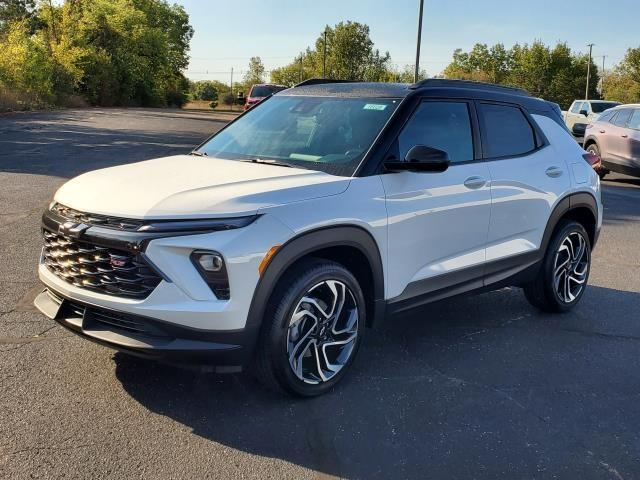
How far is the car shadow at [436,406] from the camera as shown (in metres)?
3.20

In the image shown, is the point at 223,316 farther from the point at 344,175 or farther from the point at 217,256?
the point at 344,175

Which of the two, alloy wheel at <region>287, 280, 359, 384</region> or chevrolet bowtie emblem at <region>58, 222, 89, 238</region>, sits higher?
chevrolet bowtie emblem at <region>58, 222, 89, 238</region>

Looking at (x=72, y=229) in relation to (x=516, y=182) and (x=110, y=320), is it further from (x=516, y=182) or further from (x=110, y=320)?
(x=516, y=182)

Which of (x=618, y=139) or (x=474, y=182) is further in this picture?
(x=618, y=139)

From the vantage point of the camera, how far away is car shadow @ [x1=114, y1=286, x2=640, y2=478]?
3.20 meters

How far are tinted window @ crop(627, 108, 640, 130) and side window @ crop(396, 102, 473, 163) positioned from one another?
10650 millimetres

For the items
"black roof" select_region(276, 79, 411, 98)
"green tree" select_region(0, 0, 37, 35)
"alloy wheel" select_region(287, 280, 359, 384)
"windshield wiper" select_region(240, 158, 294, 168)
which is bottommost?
"alloy wheel" select_region(287, 280, 359, 384)

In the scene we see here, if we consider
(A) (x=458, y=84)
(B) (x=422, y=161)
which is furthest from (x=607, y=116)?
(B) (x=422, y=161)

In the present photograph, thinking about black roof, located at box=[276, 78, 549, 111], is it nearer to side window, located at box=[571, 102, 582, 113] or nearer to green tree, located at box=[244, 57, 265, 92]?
side window, located at box=[571, 102, 582, 113]

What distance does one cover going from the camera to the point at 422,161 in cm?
384

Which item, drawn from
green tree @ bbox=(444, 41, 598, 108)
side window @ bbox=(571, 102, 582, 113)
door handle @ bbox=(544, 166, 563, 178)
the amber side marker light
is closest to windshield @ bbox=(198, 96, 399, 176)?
the amber side marker light

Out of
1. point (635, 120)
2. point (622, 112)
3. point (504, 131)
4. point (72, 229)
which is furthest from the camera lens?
point (622, 112)

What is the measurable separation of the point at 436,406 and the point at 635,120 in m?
12.2

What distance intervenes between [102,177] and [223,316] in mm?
1290
